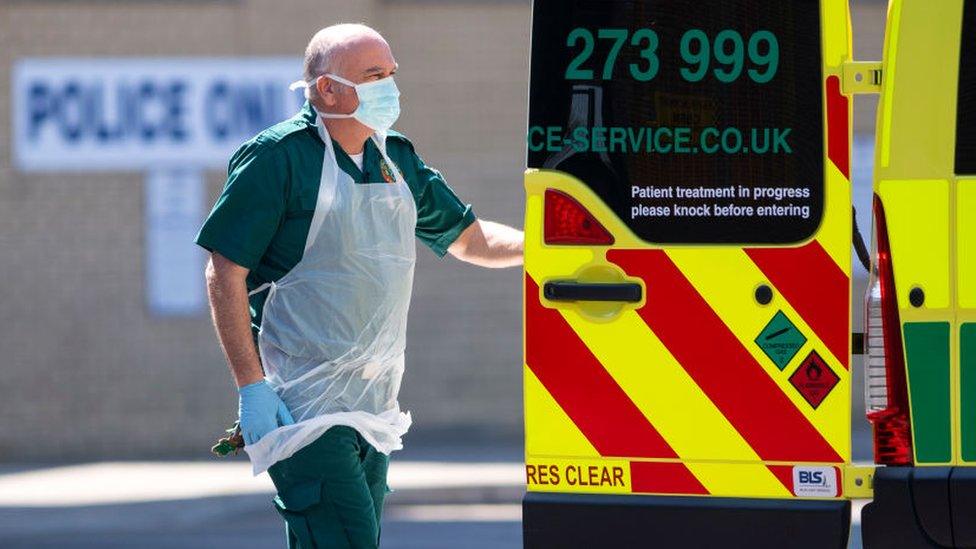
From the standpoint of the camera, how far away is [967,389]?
4.42 metres

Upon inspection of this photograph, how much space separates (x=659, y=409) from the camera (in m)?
4.65

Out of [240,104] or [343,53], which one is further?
[240,104]

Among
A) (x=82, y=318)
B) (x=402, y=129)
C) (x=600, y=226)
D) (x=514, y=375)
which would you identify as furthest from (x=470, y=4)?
(x=600, y=226)

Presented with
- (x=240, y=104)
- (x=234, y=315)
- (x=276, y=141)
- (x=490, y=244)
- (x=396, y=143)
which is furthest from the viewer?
(x=240, y=104)

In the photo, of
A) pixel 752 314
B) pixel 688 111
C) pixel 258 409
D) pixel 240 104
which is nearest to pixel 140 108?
pixel 240 104

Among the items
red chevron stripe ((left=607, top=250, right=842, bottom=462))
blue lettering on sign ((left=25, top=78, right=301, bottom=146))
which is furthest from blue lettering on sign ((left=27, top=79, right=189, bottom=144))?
red chevron stripe ((left=607, top=250, right=842, bottom=462))

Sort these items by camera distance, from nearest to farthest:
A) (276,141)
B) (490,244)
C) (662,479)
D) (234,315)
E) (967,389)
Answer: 1. (967,389)
2. (662,479)
3. (234,315)
4. (276,141)
5. (490,244)

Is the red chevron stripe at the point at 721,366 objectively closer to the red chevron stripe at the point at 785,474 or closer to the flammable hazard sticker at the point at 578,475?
the red chevron stripe at the point at 785,474

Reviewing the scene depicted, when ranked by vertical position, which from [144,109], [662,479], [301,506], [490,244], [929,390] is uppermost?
[144,109]

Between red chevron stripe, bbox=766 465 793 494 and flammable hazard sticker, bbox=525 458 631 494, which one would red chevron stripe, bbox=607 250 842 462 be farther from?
flammable hazard sticker, bbox=525 458 631 494

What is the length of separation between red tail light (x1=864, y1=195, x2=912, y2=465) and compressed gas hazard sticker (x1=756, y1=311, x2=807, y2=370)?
181 mm

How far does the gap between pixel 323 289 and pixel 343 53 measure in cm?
67

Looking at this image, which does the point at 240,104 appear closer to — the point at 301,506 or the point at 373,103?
the point at 373,103

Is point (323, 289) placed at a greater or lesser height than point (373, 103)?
lesser
